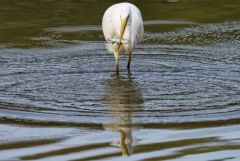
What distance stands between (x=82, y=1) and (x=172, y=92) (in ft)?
21.9

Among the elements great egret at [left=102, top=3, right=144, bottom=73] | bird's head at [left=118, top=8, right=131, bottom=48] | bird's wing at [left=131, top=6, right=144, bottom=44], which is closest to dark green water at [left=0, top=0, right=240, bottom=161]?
great egret at [left=102, top=3, right=144, bottom=73]

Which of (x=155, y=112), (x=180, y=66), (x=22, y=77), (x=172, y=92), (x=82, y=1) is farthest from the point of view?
(x=82, y=1)

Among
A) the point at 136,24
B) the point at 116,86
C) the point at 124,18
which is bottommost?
the point at 116,86

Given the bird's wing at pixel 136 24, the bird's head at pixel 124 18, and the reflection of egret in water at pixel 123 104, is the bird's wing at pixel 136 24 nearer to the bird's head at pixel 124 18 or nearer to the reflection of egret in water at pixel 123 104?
the bird's head at pixel 124 18

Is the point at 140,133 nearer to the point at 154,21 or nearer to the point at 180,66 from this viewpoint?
the point at 180,66

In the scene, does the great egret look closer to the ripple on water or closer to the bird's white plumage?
the bird's white plumage

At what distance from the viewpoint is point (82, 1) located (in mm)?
16000

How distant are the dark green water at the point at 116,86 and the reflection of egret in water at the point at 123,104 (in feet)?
0.03

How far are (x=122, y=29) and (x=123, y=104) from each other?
2.01 metres

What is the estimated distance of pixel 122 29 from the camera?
1112cm

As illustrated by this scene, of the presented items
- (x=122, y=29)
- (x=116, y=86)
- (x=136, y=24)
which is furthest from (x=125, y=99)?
(x=136, y=24)

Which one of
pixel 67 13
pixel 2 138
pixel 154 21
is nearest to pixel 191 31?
pixel 154 21

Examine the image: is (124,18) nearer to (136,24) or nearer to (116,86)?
(136,24)

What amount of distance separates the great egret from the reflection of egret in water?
1.67 ft
